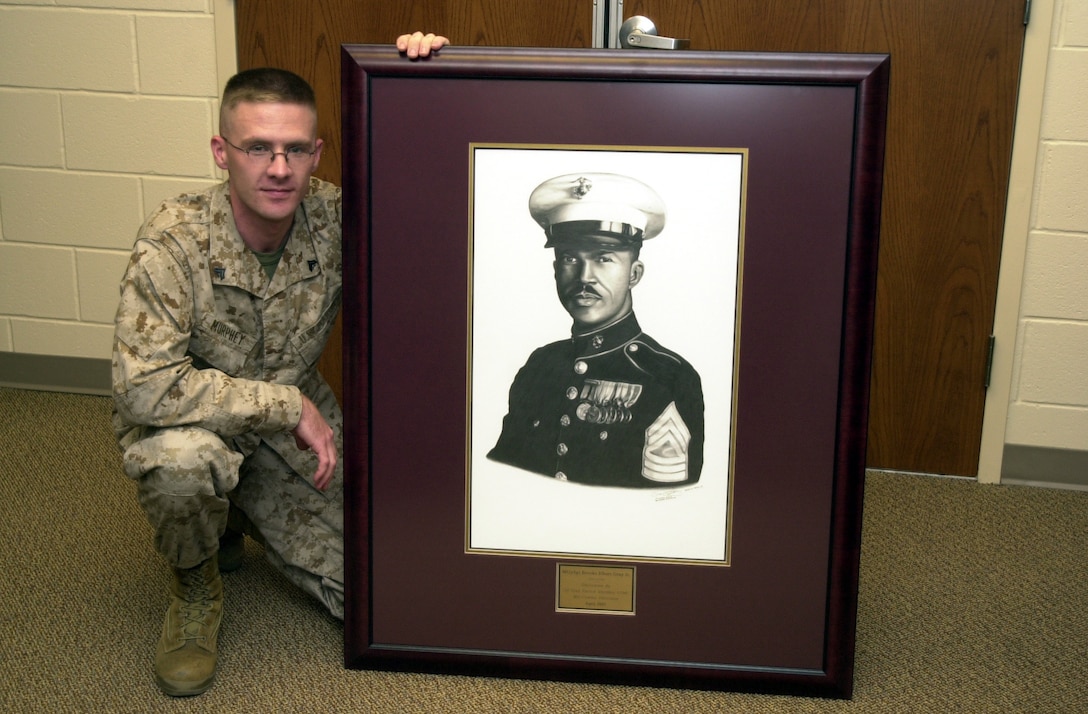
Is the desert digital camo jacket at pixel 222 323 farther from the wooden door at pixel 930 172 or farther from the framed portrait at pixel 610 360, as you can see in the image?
the wooden door at pixel 930 172

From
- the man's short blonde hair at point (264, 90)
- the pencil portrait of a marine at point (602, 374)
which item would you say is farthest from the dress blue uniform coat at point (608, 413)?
the man's short blonde hair at point (264, 90)

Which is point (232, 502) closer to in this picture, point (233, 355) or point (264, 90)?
point (233, 355)

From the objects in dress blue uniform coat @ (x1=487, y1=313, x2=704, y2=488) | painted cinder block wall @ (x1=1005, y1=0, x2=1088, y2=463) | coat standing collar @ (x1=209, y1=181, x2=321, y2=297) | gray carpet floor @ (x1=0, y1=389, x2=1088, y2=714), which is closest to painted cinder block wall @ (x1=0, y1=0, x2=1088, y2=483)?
painted cinder block wall @ (x1=1005, y1=0, x2=1088, y2=463)

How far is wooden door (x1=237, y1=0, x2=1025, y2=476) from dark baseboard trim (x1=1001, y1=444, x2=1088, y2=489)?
0.08 meters

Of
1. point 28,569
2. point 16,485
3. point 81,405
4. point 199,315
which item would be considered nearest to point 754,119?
point 199,315

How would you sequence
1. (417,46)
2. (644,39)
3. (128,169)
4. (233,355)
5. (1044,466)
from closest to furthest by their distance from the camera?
(417,46) → (644,39) → (233,355) → (1044,466) → (128,169)

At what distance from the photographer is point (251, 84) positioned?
5.12ft

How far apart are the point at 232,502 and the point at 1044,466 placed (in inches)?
70.0

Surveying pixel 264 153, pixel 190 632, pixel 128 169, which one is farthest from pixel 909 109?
pixel 128 169

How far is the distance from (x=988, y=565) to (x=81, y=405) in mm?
2179

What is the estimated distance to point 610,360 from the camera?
149 cm

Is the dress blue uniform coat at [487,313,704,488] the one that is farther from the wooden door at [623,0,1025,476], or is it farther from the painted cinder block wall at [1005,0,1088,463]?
the painted cinder block wall at [1005,0,1088,463]

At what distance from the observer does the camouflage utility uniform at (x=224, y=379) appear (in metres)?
1.52

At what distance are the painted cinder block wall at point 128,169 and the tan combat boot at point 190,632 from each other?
129 centimetres
